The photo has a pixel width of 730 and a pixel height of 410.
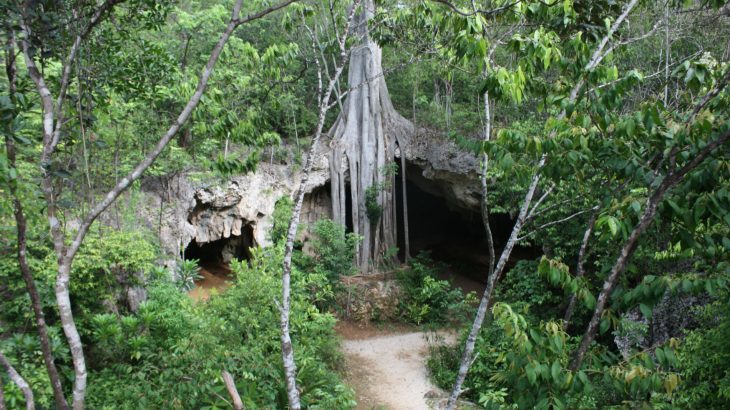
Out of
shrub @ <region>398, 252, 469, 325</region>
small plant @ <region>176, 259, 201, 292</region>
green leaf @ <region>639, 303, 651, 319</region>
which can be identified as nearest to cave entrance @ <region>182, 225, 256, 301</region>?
shrub @ <region>398, 252, 469, 325</region>

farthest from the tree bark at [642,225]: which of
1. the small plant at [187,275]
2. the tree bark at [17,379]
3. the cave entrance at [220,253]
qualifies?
the cave entrance at [220,253]

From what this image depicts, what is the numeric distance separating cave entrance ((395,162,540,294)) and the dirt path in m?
2.78

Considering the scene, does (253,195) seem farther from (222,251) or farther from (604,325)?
(604,325)

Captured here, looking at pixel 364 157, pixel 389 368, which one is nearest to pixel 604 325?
pixel 389 368

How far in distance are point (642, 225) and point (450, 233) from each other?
49.0 ft

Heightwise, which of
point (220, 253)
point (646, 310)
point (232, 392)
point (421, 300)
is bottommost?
point (421, 300)

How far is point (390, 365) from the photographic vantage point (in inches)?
346

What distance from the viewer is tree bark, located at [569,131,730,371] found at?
201 centimetres

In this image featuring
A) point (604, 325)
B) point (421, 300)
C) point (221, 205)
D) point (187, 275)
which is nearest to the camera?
point (604, 325)

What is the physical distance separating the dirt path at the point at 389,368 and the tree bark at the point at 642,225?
5435 mm

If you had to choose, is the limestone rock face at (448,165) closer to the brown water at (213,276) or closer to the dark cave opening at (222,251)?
the dark cave opening at (222,251)

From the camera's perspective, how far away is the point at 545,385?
2234 millimetres

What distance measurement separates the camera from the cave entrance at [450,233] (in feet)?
45.0

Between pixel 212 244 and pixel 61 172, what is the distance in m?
10.5
